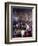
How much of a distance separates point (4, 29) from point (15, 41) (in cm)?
23

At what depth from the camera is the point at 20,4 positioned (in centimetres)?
152

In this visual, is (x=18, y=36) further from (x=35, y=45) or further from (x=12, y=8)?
(x=12, y=8)

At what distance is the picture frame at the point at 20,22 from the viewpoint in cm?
148

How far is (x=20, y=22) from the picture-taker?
1.53 meters

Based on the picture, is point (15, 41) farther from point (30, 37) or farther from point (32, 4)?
point (32, 4)

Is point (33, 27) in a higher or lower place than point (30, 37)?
higher

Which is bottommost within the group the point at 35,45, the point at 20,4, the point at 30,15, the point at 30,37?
the point at 35,45

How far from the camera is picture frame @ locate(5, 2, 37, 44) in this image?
148 cm

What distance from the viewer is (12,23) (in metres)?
1.49
